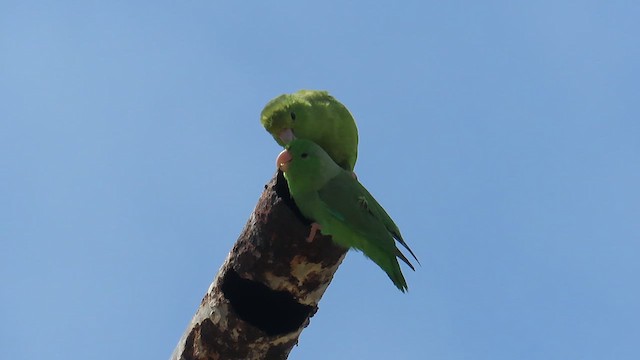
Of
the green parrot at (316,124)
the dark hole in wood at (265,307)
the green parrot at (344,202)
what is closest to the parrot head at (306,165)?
the green parrot at (344,202)

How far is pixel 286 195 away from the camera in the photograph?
326 centimetres

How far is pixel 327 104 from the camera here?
13.6ft

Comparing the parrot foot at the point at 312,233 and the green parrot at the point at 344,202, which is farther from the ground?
the green parrot at the point at 344,202

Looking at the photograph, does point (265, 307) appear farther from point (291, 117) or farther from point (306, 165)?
point (291, 117)

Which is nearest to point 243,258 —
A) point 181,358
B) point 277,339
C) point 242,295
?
point 242,295

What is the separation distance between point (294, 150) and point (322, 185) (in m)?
0.27

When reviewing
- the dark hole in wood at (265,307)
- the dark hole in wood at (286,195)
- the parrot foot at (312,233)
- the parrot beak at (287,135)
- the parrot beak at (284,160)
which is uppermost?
the parrot beak at (287,135)

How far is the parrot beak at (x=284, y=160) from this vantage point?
3.45m

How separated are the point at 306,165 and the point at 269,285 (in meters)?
A: 0.73

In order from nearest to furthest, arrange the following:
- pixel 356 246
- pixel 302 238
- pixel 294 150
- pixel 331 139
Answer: pixel 302 238, pixel 356 246, pixel 294 150, pixel 331 139

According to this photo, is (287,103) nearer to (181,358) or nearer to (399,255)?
(399,255)

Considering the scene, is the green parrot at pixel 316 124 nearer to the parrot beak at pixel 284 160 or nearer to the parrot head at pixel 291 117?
the parrot head at pixel 291 117

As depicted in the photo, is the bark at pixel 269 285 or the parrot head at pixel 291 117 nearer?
the bark at pixel 269 285

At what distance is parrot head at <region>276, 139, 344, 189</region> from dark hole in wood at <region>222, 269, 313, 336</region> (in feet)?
1.83
